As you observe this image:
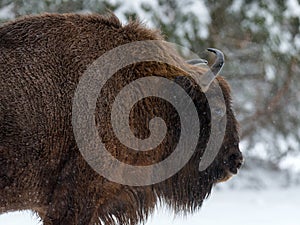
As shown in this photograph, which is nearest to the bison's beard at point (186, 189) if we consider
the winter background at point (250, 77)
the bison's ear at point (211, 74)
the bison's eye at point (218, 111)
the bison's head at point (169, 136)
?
the bison's head at point (169, 136)

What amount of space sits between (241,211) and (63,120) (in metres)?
5.34

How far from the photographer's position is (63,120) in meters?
4.09

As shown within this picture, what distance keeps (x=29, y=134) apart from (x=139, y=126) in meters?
0.78

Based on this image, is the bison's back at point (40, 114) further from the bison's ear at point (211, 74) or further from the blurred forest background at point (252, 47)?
the blurred forest background at point (252, 47)

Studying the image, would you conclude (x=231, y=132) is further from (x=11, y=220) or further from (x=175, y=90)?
(x=11, y=220)

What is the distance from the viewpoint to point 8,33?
4.22 metres

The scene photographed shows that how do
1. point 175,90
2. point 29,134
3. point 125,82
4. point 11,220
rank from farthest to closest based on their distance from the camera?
point 11,220, point 175,90, point 125,82, point 29,134

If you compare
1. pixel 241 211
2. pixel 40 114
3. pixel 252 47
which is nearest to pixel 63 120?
pixel 40 114

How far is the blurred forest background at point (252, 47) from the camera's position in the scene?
8641 millimetres

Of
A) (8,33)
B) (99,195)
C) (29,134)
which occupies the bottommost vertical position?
(99,195)

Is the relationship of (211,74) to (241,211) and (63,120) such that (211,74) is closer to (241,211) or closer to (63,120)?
(63,120)

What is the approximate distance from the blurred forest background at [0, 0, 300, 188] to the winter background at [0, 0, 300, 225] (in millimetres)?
15

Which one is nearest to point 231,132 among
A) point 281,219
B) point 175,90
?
point 175,90

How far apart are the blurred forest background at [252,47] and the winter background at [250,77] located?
0.05ft
